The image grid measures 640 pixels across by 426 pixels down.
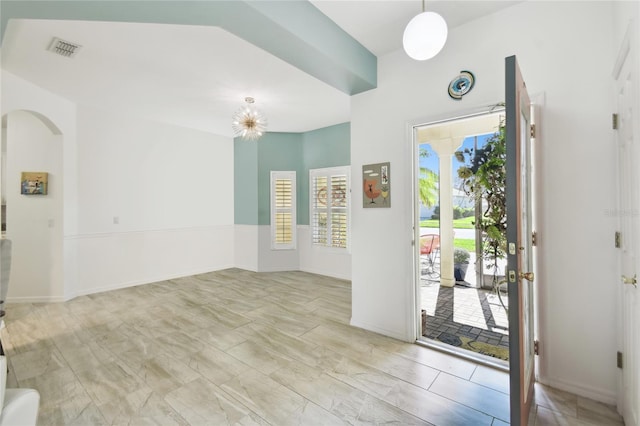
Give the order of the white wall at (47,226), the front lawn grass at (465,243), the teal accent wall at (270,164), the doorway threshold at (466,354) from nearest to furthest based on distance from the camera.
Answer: the doorway threshold at (466,354) < the white wall at (47,226) < the front lawn grass at (465,243) < the teal accent wall at (270,164)

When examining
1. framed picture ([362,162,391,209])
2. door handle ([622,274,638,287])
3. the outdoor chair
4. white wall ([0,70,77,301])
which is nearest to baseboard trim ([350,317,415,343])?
framed picture ([362,162,391,209])

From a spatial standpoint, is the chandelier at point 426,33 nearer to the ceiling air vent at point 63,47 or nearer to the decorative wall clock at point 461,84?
the decorative wall clock at point 461,84

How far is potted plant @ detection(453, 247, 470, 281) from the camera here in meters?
4.97

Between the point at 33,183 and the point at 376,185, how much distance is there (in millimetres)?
4665

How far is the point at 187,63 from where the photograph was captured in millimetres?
2973

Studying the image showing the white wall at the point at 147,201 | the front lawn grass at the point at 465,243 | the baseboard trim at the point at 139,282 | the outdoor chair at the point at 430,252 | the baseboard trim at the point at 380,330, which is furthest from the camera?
the outdoor chair at the point at 430,252

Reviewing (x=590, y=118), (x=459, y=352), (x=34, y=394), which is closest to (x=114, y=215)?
(x=34, y=394)

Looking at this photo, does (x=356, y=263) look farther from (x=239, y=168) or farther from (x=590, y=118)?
(x=239, y=168)

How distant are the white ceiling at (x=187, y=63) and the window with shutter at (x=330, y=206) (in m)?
1.20

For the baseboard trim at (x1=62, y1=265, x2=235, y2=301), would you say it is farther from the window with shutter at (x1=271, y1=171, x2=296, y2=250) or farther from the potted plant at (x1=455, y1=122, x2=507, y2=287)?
the potted plant at (x1=455, y1=122, x2=507, y2=287)

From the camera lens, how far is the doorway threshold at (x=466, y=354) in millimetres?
2301

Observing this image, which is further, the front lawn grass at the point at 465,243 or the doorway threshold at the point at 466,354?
the front lawn grass at the point at 465,243

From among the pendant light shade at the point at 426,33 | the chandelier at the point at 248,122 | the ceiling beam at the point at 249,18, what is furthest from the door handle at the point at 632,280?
the chandelier at the point at 248,122

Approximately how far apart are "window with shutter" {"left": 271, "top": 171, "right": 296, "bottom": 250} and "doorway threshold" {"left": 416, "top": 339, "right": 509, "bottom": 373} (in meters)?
3.64
